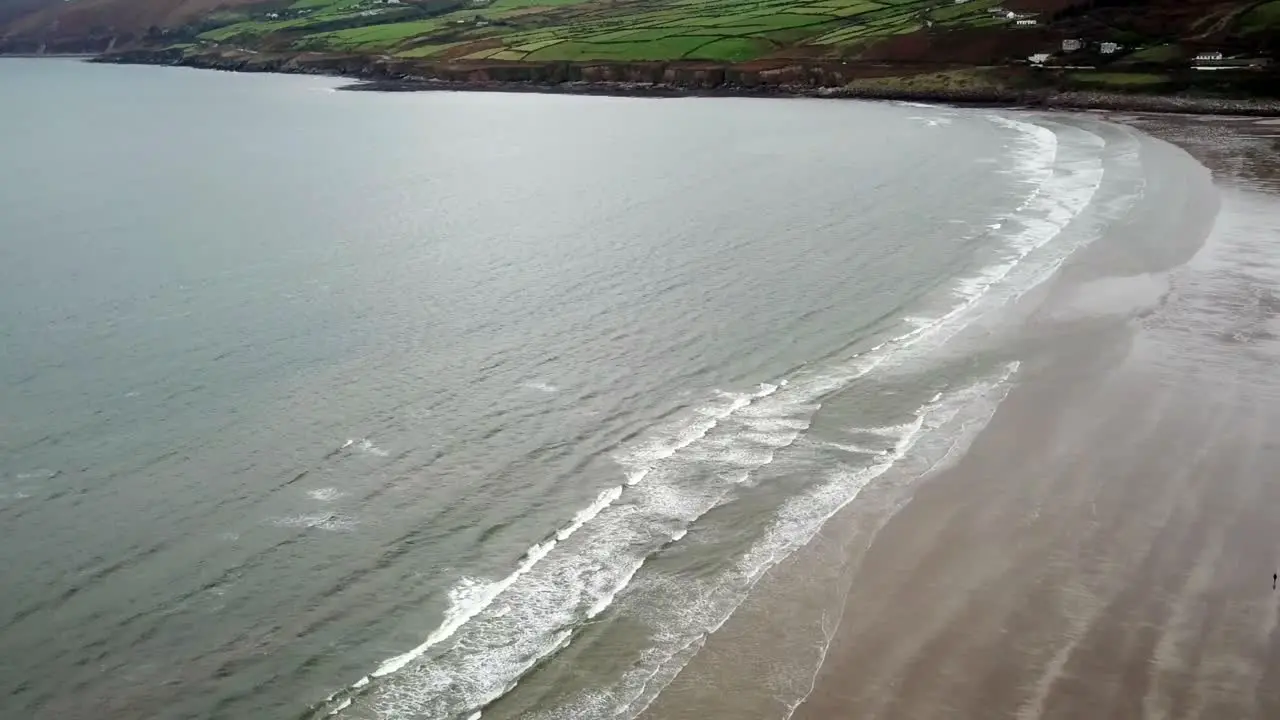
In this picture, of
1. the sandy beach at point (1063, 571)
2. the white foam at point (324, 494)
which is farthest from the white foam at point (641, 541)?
the white foam at point (324, 494)

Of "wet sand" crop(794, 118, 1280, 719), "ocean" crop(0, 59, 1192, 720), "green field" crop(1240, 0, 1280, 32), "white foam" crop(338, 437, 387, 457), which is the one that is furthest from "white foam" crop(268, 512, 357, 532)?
"green field" crop(1240, 0, 1280, 32)

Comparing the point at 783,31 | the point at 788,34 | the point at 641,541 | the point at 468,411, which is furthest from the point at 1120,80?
the point at 641,541

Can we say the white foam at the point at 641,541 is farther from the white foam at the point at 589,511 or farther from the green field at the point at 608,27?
the green field at the point at 608,27

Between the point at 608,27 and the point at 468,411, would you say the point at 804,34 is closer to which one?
the point at 608,27

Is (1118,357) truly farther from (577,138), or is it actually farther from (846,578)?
(577,138)

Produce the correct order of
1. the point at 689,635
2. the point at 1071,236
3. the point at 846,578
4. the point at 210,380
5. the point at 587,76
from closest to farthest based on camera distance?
1. the point at 689,635
2. the point at 846,578
3. the point at 210,380
4. the point at 1071,236
5. the point at 587,76

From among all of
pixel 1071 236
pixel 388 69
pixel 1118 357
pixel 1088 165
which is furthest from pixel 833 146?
pixel 388 69
